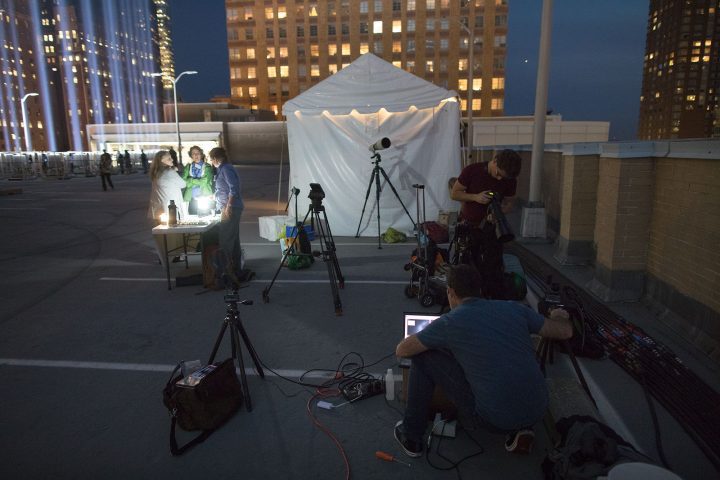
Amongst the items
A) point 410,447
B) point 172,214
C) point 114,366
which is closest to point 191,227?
point 172,214

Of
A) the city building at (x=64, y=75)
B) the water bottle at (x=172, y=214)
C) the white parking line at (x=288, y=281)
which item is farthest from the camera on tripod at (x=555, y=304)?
the city building at (x=64, y=75)

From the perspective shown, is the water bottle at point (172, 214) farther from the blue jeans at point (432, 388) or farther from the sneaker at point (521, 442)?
the sneaker at point (521, 442)

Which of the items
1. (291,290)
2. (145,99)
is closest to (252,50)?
(291,290)

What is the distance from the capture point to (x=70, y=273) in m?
7.89

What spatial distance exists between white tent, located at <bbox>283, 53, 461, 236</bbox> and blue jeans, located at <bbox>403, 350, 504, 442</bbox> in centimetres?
794

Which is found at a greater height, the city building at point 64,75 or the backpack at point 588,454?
the city building at point 64,75

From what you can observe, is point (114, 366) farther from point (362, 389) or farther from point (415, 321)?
point (415, 321)

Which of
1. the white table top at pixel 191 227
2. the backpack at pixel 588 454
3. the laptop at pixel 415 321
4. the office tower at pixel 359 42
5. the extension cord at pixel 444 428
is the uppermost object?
the office tower at pixel 359 42

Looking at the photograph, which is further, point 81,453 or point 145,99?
point 145,99

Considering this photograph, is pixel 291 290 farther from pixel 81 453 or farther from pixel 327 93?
pixel 327 93

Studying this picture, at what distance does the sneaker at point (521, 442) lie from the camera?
9.68 feet

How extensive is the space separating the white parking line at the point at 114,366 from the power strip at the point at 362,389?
0.37 meters

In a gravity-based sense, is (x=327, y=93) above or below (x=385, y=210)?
above

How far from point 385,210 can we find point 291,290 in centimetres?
464
